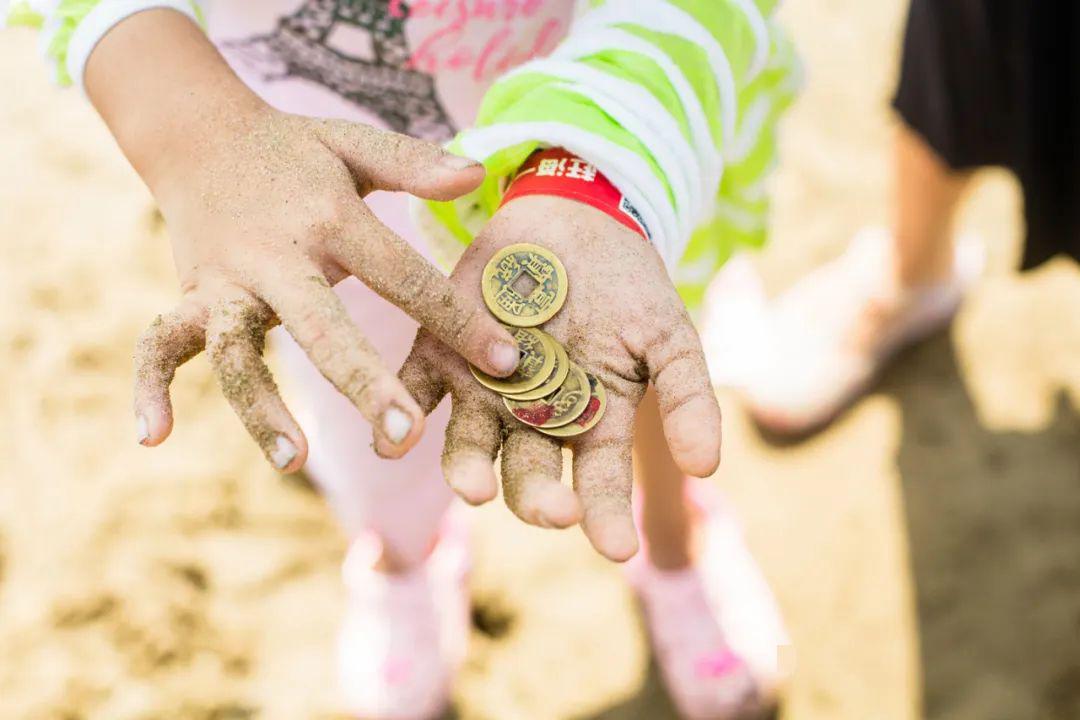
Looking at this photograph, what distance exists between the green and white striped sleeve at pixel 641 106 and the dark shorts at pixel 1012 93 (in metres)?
0.86

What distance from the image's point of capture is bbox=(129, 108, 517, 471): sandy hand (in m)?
0.99

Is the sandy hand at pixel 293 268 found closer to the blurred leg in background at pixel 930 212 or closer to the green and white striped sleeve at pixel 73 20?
the green and white striped sleeve at pixel 73 20

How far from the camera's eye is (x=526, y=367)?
110 centimetres

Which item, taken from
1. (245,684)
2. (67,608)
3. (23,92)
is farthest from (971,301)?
(23,92)

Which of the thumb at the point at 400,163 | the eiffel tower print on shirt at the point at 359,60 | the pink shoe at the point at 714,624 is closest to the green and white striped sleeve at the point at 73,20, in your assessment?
the eiffel tower print on shirt at the point at 359,60

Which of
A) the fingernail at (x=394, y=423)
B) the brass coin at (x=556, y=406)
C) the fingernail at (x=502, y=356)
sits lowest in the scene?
the brass coin at (x=556, y=406)

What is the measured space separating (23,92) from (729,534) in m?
2.94

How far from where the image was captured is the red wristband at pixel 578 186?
120cm

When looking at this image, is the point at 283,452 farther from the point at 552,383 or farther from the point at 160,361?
the point at 552,383

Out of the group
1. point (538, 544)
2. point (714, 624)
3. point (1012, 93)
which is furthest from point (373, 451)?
point (1012, 93)

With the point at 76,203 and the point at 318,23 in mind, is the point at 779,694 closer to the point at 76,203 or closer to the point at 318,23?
the point at 318,23

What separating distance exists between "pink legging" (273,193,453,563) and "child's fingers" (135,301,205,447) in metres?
0.48

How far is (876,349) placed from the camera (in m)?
2.59

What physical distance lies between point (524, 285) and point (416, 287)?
0.17 m
